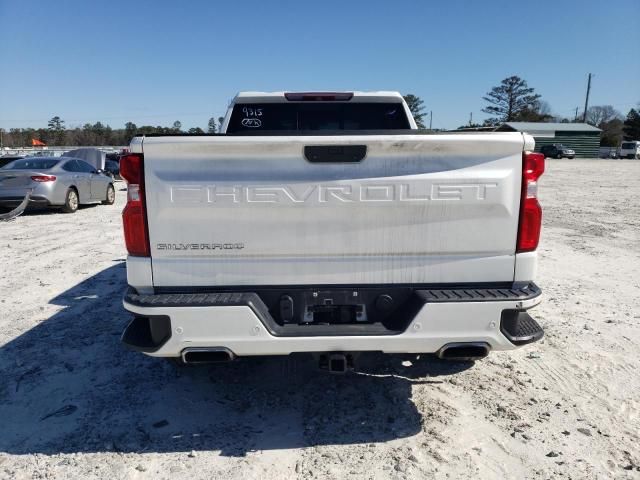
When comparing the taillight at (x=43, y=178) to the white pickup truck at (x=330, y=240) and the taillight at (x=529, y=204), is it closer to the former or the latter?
the white pickup truck at (x=330, y=240)

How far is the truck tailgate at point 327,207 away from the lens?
2.64 m

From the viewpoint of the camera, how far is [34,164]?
12656 millimetres

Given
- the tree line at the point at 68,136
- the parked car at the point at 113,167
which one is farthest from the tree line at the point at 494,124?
the parked car at the point at 113,167

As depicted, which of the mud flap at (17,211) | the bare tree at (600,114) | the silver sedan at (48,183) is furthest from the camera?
the bare tree at (600,114)

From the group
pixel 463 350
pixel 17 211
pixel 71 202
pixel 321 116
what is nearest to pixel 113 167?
pixel 71 202

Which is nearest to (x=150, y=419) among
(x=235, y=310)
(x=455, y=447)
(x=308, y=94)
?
(x=235, y=310)

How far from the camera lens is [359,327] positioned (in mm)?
2807

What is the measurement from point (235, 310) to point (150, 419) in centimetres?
125

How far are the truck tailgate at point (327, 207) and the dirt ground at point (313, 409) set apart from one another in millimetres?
1089

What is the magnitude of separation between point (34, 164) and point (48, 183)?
98 cm

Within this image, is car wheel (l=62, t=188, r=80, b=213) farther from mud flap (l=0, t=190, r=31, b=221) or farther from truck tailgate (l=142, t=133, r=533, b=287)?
truck tailgate (l=142, t=133, r=533, b=287)

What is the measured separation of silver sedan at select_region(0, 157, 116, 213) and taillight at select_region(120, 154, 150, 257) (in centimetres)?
1115

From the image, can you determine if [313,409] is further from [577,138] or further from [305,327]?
[577,138]

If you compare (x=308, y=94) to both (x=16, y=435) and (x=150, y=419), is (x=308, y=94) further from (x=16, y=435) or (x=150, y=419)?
(x=16, y=435)
